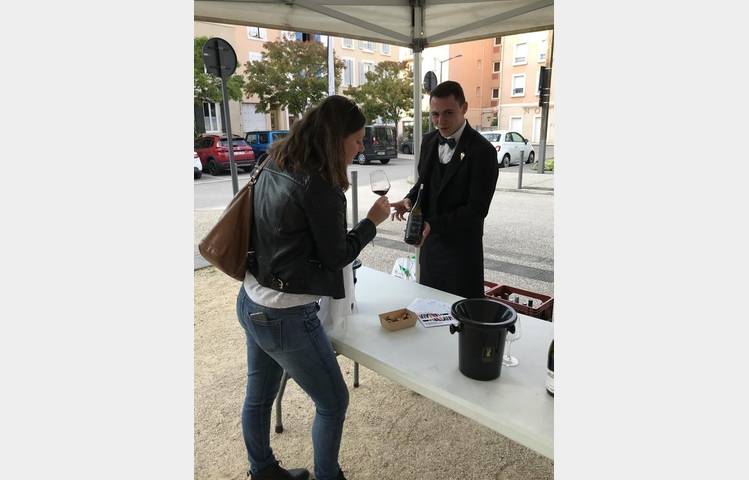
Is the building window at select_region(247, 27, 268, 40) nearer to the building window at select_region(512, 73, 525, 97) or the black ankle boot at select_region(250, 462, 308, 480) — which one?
the building window at select_region(512, 73, 525, 97)

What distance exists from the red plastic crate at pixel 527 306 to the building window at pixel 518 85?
110 feet

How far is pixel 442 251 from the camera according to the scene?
2699mm

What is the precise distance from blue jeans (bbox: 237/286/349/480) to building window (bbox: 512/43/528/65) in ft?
118

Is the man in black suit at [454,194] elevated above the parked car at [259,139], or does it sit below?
below

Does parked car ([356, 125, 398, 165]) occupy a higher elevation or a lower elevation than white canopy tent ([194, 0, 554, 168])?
lower

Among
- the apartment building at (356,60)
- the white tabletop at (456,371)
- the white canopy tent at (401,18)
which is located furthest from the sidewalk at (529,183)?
the apartment building at (356,60)

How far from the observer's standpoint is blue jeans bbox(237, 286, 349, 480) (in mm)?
1618

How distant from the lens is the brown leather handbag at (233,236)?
1646 millimetres

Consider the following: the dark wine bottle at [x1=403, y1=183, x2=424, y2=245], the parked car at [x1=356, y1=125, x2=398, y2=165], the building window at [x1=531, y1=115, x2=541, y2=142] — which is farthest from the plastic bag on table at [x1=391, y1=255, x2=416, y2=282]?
the building window at [x1=531, y1=115, x2=541, y2=142]

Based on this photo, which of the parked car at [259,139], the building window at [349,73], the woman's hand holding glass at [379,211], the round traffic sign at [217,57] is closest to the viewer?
the woman's hand holding glass at [379,211]

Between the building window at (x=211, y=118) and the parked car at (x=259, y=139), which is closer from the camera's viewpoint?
the parked car at (x=259, y=139)

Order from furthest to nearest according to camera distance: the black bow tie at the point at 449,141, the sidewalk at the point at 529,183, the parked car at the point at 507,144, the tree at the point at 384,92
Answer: the tree at the point at 384,92 < the parked car at the point at 507,144 < the sidewalk at the point at 529,183 < the black bow tie at the point at 449,141

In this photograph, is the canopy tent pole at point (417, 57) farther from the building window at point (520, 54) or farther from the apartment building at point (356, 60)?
the building window at point (520, 54)

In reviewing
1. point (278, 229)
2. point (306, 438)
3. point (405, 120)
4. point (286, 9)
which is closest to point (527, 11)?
point (286, 9)
